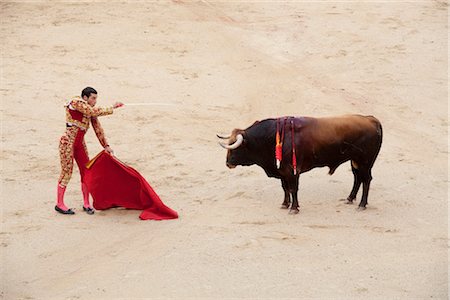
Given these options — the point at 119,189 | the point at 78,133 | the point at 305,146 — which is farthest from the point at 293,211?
the point at 78,133

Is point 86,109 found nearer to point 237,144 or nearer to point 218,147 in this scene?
point 237,144

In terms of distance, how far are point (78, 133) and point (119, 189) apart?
2.68 ft

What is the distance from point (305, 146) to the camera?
9867mm

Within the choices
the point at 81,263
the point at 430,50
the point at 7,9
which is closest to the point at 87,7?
the point at 7,9

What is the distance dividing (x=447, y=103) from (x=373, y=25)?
9.68ft

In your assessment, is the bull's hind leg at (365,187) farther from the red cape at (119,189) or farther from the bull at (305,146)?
the red cape at (119,189)

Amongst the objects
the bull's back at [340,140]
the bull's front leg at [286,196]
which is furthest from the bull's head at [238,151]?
the bull's back at [340,140]

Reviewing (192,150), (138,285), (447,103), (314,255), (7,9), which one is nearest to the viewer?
(138,285)

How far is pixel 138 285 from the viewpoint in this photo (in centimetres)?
819

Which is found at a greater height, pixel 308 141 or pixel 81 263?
pixel 308 141

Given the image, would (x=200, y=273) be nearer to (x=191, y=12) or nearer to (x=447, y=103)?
(x=447, y=103)

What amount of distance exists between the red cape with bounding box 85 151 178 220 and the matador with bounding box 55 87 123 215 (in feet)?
→ 0.35

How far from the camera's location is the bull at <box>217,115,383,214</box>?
987cm

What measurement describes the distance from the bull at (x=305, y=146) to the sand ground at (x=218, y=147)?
459 mm
